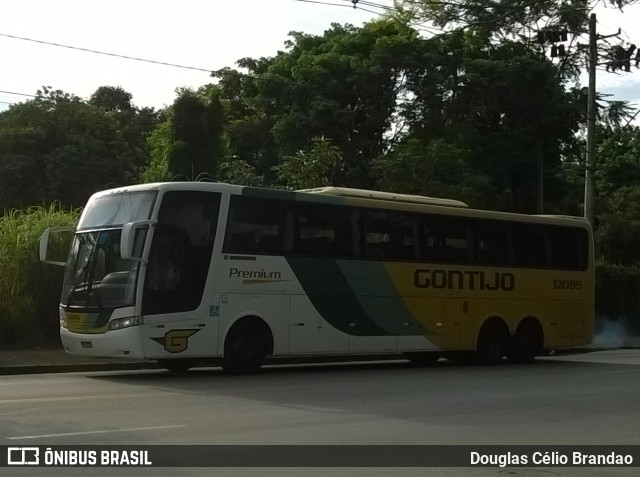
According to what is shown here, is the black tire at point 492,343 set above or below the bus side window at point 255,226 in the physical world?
below

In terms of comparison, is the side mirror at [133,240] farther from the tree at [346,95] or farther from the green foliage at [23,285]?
the tree at [346,95]

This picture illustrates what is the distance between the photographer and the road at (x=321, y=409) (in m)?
10.5

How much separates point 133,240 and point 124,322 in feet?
4.51

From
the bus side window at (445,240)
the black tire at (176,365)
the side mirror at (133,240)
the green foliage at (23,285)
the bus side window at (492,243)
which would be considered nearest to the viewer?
the side mirror at (133,240)

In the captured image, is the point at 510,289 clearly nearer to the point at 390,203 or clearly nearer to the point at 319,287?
the point at 390,203

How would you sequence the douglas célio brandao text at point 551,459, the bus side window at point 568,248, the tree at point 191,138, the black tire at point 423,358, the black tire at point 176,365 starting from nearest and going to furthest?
the douglas célio brandao text at point 551,459 < the black tire at point 176,365 < the black tire at point 423,358 < the bus side window at point 568,248 < the tree at point 191,138

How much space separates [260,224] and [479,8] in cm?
669

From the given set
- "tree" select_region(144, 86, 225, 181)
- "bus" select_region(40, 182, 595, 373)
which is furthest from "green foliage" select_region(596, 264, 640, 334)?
"tree" select_region(144, 86, 225, 181)

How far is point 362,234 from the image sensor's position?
19.5m

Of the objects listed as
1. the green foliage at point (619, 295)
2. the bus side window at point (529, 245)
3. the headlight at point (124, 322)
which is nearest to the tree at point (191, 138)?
the green foliage at point (619, 295)

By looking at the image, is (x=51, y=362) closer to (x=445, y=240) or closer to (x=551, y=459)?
(x=445, y=240)

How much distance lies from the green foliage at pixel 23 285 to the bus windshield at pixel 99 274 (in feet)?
13.2

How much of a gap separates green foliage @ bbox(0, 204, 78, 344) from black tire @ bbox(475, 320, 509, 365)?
9416 mm

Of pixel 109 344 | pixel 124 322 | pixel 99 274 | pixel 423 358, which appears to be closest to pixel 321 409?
pixel 124 322
